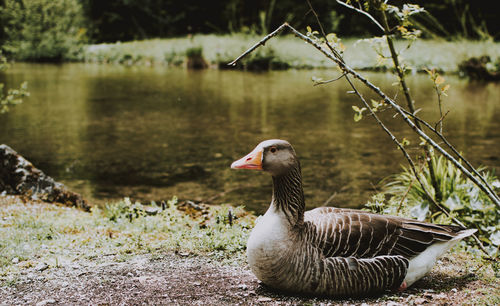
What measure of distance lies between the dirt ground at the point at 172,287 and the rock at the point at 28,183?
8.53 ft

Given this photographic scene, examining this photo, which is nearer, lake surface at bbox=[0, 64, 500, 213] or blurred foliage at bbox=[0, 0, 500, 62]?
lake surface at bbox=[0, 64, 500, 213]

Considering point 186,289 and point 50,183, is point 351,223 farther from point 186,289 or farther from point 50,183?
point 50,183

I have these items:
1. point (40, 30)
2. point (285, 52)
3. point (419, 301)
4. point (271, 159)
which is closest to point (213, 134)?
point (271, 159)

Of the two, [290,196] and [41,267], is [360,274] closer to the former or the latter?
[290,196]

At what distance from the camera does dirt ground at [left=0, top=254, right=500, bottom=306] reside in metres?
3.61

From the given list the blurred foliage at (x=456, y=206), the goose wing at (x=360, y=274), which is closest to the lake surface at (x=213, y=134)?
the blurred foliage at (x=456, y=206)

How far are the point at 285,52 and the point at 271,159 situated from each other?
2134cm

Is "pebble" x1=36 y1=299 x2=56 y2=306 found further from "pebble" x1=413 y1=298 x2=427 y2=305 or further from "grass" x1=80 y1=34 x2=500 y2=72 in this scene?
"grass" x1=80 y1=34 x2=500 y2=72

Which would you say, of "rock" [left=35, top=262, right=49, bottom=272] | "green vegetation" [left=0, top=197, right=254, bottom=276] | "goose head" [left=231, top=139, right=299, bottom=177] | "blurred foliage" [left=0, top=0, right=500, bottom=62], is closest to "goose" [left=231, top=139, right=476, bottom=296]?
"goose head" [left=231, top=139, right=299, bottom=177]

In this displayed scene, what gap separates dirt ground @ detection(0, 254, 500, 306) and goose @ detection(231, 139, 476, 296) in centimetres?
13

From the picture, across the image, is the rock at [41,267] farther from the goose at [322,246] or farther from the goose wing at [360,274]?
the goose wing at [360,274]

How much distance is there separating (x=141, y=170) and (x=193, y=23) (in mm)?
29834

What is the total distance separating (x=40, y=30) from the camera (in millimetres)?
32312

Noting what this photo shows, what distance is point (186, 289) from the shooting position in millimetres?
3781
